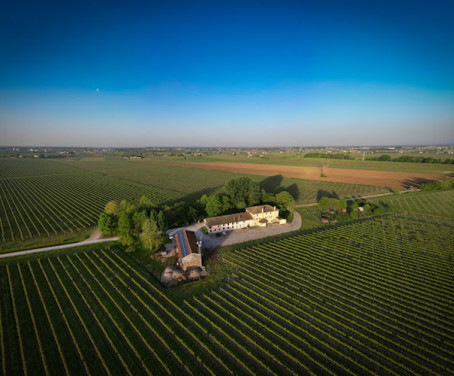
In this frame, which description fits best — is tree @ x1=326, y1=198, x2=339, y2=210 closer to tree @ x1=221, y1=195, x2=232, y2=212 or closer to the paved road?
tree @ x1=221, y1=195, x2=232, y2=212

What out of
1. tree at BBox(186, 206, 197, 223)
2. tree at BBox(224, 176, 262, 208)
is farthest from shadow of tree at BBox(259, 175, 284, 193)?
tree at BBox(186, 206, 197, 223)

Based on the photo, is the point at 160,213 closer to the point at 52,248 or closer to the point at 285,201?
the point at 52,248

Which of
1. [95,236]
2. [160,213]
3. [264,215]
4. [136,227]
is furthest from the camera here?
[264,215]

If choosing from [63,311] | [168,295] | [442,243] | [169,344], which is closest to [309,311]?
[169,344]

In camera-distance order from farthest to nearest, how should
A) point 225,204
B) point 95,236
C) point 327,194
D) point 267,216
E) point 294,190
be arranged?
point 294,190 < point 327,194 < point 225,204 < point 267,216 < point 95,236

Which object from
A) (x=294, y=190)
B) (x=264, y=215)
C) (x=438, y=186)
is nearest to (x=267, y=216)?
(x=264, y=215)

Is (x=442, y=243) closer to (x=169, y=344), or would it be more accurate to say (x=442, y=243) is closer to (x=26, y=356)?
(x=169, y=344)

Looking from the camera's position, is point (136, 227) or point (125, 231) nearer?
point (125, 231)
